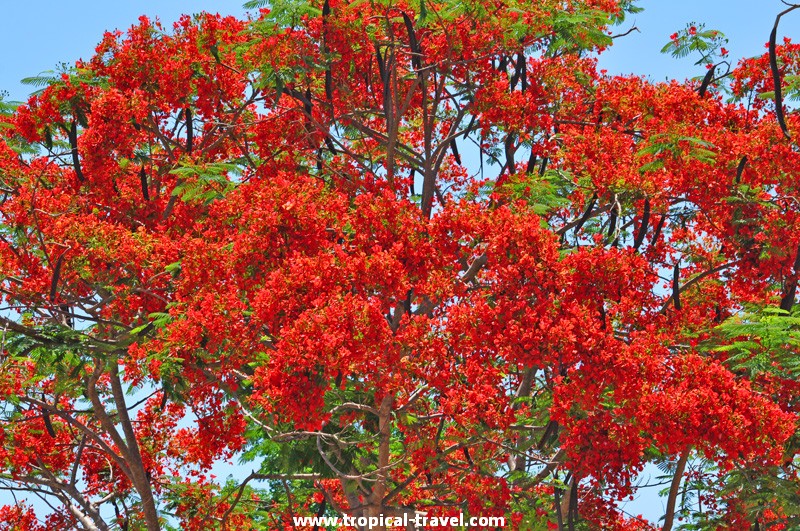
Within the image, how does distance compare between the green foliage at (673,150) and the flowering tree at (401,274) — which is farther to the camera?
the green foliage at (673,150)

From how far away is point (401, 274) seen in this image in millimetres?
9617

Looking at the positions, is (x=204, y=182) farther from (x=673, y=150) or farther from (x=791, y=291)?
(x=791, y=291)

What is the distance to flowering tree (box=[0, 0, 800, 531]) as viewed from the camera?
925cm

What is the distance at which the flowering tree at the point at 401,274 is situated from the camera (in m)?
9.25

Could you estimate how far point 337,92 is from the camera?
13.4 m

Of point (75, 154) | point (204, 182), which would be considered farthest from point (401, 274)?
point (75, 154)

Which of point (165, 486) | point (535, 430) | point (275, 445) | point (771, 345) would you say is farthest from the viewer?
point (165, 486)

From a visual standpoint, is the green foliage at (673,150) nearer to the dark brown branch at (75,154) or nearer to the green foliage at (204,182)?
the green foliage at (204,182)

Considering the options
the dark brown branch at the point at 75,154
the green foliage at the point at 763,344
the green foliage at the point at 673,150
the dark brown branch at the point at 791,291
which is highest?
the dark brown branch at the point at 75,154

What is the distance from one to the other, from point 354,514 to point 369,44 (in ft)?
19.5

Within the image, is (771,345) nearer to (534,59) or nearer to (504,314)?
(504,314)

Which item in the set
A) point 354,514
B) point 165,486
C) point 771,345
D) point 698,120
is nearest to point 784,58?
point 698,120

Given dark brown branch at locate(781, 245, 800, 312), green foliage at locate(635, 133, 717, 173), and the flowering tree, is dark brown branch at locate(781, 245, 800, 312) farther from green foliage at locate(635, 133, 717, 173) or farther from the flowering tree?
green foliage at locate(635, 133, 717, 173)

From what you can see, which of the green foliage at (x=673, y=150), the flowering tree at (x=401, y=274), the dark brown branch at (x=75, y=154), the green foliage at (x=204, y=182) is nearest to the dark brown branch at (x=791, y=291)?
the flowering tree at (x=401, y=274)
